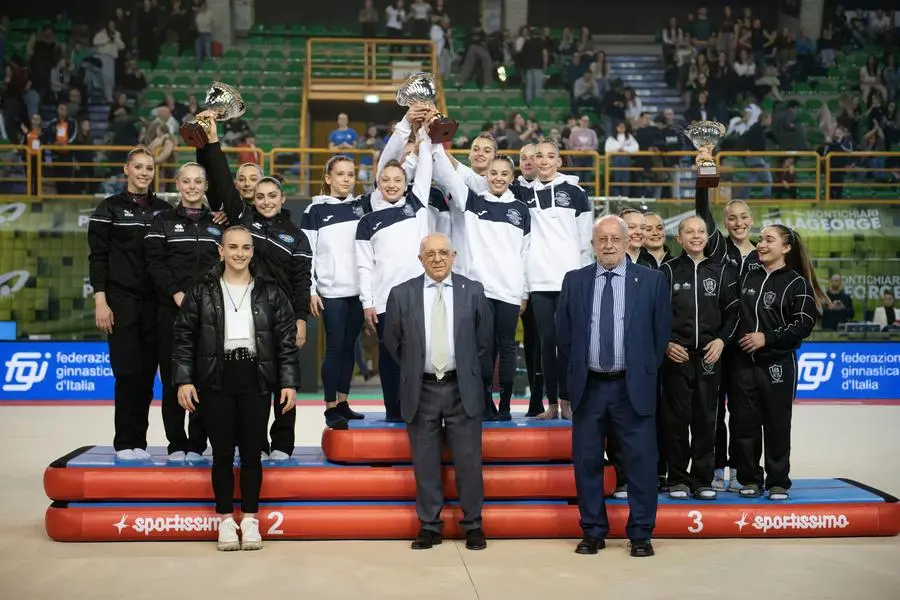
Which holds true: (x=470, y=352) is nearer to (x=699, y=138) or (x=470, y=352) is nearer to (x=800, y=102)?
(x=699, y=138)

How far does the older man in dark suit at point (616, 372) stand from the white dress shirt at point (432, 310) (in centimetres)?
66

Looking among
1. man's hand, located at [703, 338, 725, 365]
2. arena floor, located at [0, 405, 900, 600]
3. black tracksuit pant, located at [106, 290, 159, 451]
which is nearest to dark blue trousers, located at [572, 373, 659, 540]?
arena floor, located at [0, 405, 900, 600]

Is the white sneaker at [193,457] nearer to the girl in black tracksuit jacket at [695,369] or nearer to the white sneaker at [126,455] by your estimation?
the white sneaker at [126,455]

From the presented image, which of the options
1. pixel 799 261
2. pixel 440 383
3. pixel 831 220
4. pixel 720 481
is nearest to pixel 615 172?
pixel 831 220

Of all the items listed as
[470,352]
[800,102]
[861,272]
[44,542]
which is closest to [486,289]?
[470,352]

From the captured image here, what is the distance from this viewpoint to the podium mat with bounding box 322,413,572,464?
256 inches

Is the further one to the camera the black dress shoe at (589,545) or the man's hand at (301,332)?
the man's hand at (301,332)

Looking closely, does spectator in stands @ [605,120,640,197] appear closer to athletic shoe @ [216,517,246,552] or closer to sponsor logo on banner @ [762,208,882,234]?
sponsor logo on banner @ [762,208,882,234]

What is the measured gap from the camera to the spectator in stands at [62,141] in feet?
59.6

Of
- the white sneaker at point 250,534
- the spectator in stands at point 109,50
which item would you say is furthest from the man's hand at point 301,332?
the spectator in stands at point 109,50

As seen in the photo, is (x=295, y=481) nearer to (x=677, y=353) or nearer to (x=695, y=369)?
(x=677, y=353)

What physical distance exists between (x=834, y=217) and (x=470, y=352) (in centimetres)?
1130

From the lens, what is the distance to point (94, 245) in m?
6.68

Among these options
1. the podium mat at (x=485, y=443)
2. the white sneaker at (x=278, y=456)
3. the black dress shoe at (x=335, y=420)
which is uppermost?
the black dress shoe at (x=335, y=420)
